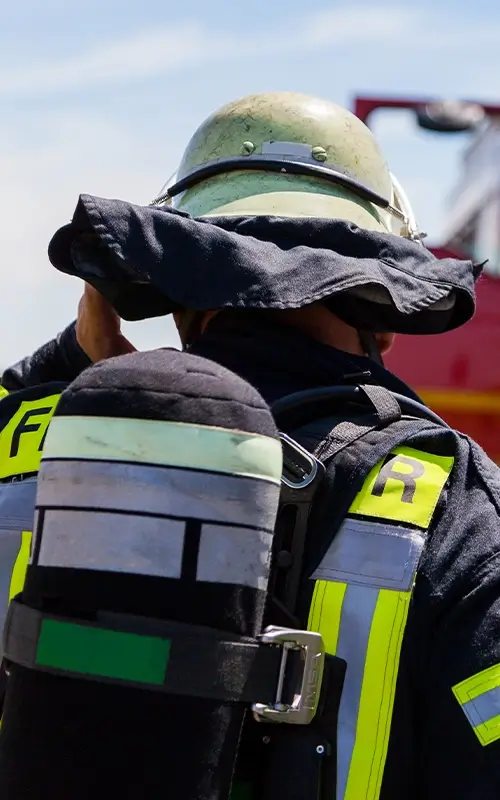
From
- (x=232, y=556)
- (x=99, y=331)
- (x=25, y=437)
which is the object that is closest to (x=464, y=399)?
(x=99, y=331)

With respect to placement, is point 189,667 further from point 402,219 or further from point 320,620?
point 402,219

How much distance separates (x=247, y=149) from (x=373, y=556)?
83cm

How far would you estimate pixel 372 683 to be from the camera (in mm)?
1437

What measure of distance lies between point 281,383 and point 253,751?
1.72ft

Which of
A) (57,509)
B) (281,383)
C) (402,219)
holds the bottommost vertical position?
(57,509)

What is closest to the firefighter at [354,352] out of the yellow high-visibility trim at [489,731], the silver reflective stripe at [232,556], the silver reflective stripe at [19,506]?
the yellow high-visibility trim at [489,731]

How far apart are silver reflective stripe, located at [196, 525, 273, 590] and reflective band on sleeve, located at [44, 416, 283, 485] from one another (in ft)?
0.23

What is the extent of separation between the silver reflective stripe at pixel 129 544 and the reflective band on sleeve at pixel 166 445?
0.07 meters

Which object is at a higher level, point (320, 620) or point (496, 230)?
point (496, 230)

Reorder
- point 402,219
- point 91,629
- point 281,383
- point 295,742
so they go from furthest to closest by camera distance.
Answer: point 402,219 → point 281,383 → point 295,742 → point 91,629

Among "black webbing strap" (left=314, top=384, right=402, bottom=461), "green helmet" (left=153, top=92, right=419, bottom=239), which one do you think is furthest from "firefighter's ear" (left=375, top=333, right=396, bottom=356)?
"black webbing strap" (left=314, top=384, right=402, bottom=461)

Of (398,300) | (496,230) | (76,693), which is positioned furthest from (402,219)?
(496,230)

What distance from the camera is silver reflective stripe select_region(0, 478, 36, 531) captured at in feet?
5.62

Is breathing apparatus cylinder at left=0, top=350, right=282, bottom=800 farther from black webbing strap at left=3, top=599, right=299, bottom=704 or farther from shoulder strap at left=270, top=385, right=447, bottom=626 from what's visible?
shoulder strap at left=270, top=385, right=447, bottom=626
